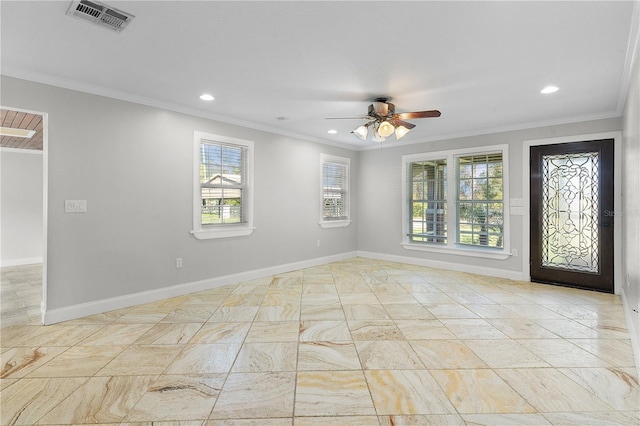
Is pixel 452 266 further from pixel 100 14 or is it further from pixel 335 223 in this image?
pixel 100 14

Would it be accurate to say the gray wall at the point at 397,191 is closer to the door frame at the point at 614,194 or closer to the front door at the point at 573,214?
the door frame at the point at 614,194

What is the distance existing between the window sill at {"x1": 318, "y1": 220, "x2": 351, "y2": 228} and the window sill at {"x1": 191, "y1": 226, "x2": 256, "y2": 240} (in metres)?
1.67

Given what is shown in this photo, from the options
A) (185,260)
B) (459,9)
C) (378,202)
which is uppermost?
(459,9)

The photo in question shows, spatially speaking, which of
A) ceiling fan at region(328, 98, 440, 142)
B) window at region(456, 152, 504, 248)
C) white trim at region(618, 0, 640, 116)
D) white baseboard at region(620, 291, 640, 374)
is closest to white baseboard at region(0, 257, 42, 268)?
ceiling fan at region(328, 98, 440, 142)

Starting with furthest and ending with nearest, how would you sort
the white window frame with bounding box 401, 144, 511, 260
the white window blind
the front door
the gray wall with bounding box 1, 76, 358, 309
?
the white window blind
the white window frame with bounding box 401, 144, 511, 260
the front door
the gray wall with bounding box 1, 76, 358, 309

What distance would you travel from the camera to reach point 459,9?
2033mm

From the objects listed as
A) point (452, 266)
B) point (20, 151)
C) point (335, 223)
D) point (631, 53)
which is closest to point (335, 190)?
point (335, 223)

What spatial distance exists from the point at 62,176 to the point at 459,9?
3.96m

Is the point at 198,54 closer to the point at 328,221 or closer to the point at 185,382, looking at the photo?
the point at 185,382

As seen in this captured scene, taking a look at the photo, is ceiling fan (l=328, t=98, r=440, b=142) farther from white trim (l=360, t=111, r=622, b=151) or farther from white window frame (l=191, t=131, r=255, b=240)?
white trim (l=360, t=111, r=622, b=151)

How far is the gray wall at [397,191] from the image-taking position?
4.93 metres

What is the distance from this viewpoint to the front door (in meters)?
4.23

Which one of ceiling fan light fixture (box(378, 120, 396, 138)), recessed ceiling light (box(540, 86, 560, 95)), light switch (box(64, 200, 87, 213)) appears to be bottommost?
light switch (box(64, 200, 87, 213))

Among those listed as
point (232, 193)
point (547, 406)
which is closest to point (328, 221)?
point (232, 193)
